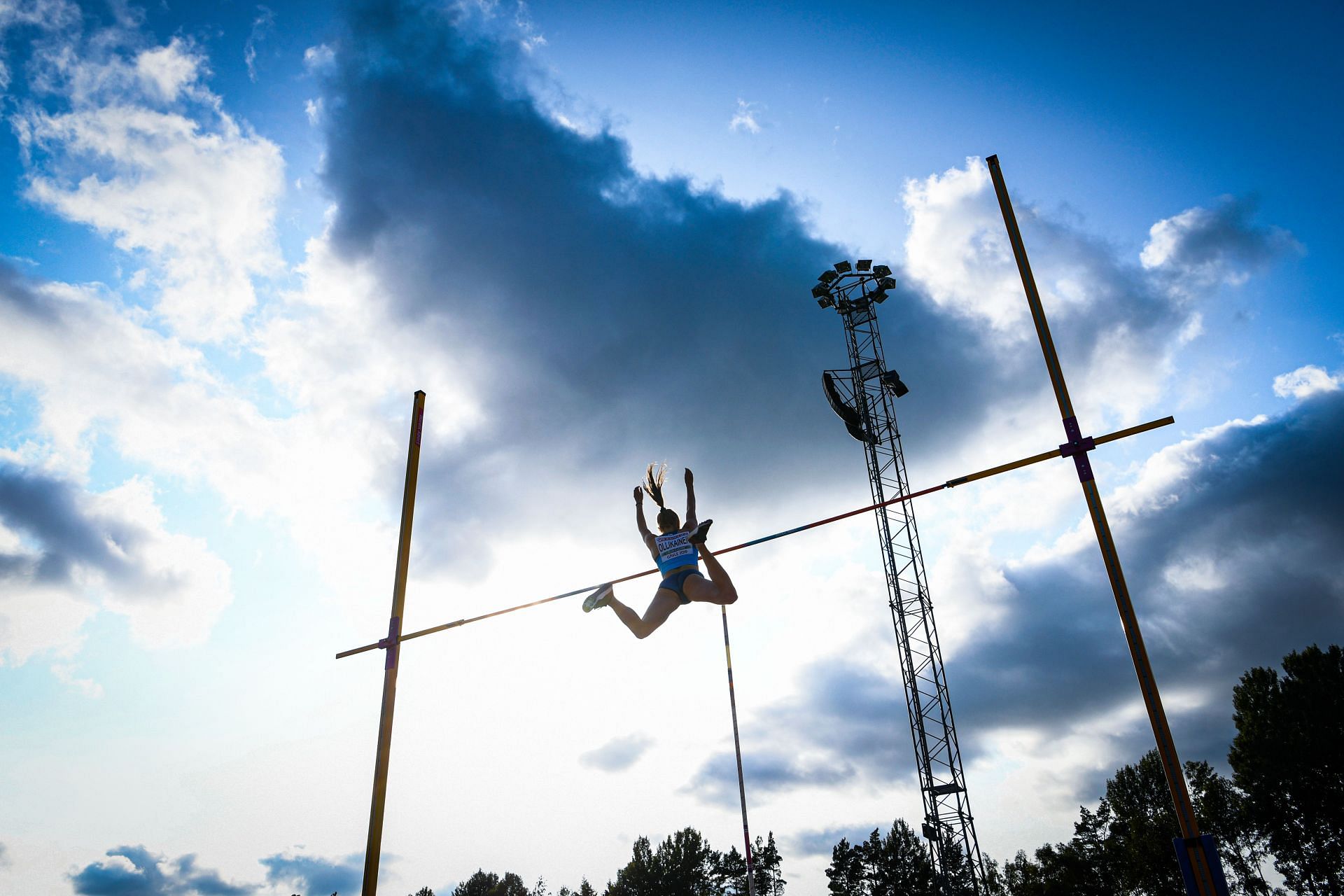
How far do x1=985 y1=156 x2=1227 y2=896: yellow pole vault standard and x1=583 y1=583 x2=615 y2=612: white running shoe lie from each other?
456 centimetres

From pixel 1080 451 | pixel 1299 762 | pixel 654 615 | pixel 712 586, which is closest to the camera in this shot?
pixel 1080 451

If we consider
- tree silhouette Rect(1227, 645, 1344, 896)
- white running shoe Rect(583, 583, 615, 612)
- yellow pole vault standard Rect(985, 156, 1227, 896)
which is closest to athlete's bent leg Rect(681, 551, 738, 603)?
white running shoe Rect(583, 583, 615, 612)

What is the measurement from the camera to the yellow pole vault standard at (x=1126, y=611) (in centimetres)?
474

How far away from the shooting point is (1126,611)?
571 centimetres

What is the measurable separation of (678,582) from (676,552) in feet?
1.01

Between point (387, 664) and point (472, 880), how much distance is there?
6285cm

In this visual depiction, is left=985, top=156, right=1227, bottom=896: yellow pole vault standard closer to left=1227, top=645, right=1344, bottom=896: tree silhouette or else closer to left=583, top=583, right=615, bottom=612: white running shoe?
left=583, top=583, right=615, bottom=612: white running shoe

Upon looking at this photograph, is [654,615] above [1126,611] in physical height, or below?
above

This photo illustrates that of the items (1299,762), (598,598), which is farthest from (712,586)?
(1299,762)

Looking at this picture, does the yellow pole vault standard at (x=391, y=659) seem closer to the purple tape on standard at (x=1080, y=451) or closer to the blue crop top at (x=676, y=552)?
the blue crop top at (x=676, y=552)

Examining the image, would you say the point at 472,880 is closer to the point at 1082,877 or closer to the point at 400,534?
the point at 1082,877

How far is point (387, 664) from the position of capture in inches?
322

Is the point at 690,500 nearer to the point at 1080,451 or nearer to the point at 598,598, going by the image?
the point at 598,598

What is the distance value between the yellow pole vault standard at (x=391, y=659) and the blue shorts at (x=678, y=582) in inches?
127
